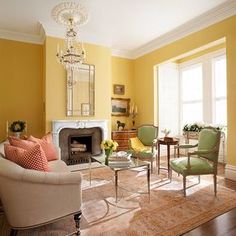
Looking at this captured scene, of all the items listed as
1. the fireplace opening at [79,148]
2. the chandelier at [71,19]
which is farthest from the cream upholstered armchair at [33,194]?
the fireplace opening at [79,148]

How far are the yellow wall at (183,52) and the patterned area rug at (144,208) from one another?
126 cm

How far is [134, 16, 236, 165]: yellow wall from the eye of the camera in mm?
3748

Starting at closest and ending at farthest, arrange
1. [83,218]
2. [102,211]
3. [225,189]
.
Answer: [83,218] → [102,211] → [225,189]

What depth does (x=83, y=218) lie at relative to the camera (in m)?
2.39

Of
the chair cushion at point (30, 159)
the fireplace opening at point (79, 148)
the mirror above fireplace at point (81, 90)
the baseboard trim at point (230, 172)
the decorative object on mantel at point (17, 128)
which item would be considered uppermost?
the mirror above fireplace at point (81, 90)

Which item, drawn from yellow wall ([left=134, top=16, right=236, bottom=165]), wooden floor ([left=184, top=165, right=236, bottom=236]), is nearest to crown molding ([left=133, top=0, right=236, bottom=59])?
yellow wall ([left=134, top=16, right=236, bottom=165])

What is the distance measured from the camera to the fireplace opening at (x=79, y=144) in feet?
15.6

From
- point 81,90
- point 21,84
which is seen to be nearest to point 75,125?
point 81,90

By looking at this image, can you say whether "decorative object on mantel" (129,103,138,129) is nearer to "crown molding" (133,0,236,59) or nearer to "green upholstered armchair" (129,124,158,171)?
"green upholstered armchair" (129,124,158,171)

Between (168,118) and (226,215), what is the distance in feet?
12.5

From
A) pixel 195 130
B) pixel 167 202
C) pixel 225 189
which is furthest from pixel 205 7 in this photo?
pixel 167 202

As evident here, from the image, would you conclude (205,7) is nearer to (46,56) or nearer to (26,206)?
(46,56)

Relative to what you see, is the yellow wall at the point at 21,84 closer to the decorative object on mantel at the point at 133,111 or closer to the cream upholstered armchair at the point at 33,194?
the decorative object on mantel at the point at 133,111

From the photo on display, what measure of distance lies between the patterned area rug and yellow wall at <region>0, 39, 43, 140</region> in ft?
7.88
